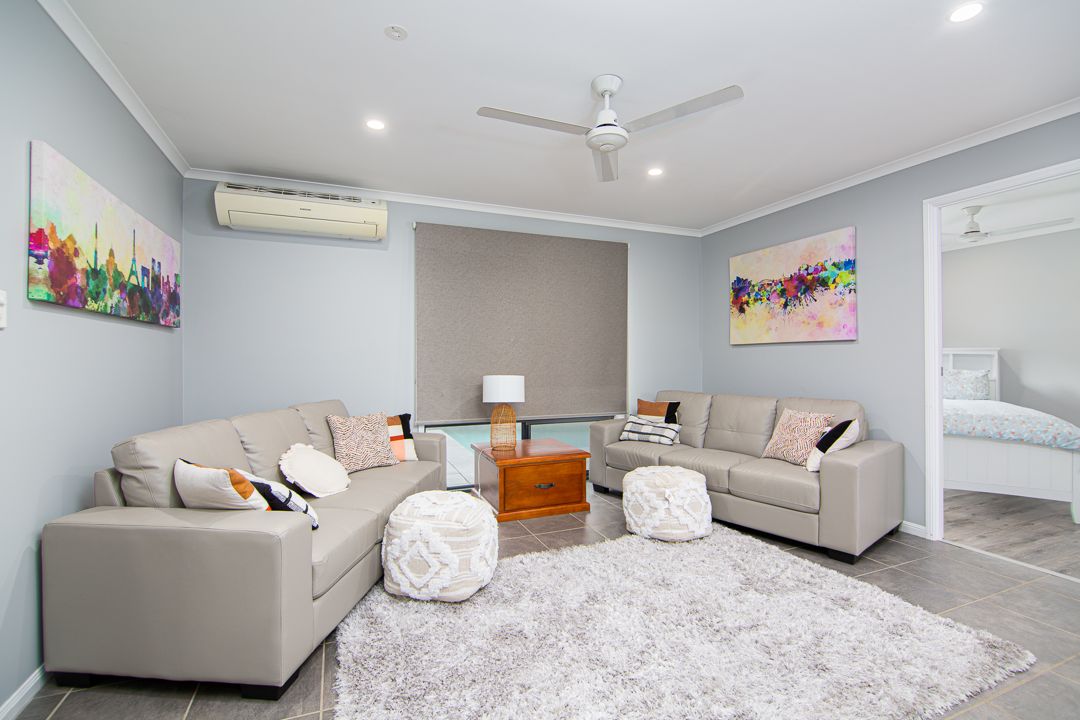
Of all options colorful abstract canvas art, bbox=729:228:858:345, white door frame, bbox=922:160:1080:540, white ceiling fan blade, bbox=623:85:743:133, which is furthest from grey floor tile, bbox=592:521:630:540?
white ceiling fan blade, bbox=623:85:743:133

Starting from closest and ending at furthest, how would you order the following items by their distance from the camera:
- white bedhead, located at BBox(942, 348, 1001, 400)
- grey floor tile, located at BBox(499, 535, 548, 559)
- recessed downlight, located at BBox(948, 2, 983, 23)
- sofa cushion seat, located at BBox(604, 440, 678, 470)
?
recessed downlight, located at BBox(948, 2, 983, 23), grey floor tile, located at BBox(499, 535, 548, 559), sofa cushion seat, located at BBox(604, 440, 678, 470), white bedhead, located at BBox(942, 348, 1001, 400)

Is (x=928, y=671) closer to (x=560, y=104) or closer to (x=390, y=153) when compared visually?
(x=560, y=104)

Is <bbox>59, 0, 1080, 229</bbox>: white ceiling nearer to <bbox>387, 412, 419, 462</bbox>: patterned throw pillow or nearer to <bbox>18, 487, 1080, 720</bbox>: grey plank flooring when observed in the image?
<bbox>387, 412, 419, 462</bbox>: patterned throw pillow

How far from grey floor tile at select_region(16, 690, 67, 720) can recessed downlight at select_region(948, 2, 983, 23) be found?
4188mm

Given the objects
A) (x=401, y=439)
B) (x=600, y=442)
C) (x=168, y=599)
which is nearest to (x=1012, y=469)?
(x=600, y=442)

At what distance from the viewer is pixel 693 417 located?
4477 millimetres

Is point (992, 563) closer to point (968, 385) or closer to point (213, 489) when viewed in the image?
point (968, 385)

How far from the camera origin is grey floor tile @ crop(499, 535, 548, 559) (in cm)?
305

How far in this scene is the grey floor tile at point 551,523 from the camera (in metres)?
3.49

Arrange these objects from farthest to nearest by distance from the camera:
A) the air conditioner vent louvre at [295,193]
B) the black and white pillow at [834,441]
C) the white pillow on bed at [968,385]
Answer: the white pillow on bed at [968,385]
the air conditioner vent louvre at [295,193]
the black and white pillow at [834,441]

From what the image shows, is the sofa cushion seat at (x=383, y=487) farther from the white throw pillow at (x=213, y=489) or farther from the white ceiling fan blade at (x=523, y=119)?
the white ceiling fan blade at (x=523, y=119)

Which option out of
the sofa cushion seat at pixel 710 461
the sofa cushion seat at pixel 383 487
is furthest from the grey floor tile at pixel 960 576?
the sofa cushion seat at pixel 383 487

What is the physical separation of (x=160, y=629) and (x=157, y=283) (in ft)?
7.07

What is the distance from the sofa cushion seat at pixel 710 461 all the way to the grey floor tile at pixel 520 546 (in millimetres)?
1267
